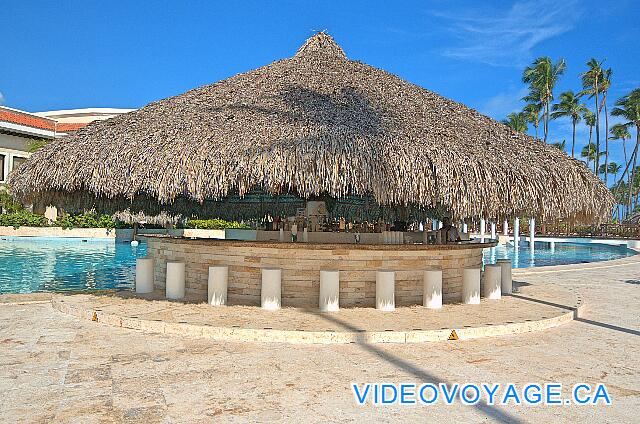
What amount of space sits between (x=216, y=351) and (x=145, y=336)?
44.8 inches

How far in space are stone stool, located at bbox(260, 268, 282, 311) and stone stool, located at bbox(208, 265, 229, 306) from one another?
664 millimetres

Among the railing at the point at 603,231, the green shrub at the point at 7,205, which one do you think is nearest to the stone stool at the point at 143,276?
the green shrub at the point at 7,205

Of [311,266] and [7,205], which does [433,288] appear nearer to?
[311,266]

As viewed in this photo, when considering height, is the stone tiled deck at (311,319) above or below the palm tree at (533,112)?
below

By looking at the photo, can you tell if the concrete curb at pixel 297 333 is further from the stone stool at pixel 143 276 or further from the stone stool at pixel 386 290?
the stone stool at pixel 143 276

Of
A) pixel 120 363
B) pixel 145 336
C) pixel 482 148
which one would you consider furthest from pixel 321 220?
pixel 120 363

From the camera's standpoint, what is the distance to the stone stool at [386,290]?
25.4ft

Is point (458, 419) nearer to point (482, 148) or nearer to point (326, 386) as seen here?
point (326, 386)

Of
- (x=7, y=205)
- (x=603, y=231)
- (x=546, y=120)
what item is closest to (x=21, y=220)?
(x=7, y=205)

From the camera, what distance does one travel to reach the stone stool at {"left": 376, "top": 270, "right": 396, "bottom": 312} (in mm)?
7746

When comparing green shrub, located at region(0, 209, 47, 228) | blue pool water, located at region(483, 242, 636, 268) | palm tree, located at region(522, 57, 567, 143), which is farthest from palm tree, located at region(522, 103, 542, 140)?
green shrub, located at region(0, 209, 47, 228)

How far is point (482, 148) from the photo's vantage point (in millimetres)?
7957

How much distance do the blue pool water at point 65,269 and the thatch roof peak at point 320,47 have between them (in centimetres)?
681

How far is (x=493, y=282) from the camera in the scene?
908cm
